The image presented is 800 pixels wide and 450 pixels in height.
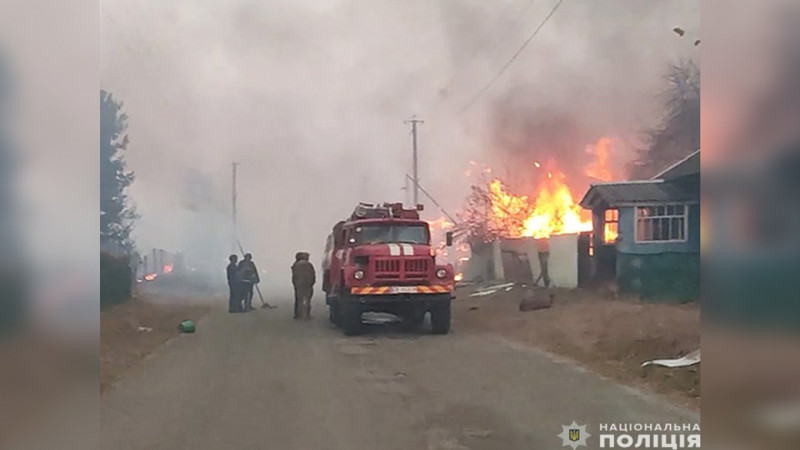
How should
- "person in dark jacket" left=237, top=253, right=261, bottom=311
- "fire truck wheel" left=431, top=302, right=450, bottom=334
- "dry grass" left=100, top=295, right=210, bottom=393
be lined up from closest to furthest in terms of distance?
"dry grass" left=100, top=295, right=210, bottom=393
"person in dark jacket" left=237, top=253, right=261, bottom=311
"fire truck wheel" left=431, top=302, right=450, bottom=334

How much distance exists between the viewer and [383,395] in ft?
9.62

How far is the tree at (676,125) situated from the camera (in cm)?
299

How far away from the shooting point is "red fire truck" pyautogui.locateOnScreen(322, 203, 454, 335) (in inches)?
118

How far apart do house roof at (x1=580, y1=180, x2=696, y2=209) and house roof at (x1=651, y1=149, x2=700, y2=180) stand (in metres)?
0.03

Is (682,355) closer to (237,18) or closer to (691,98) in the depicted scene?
(691,98)

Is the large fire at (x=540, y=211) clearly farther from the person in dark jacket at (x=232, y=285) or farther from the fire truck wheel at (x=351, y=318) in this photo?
the person in dark jacket at (x=232, y=285)

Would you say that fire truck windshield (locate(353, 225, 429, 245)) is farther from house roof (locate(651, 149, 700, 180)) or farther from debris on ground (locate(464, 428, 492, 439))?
house roof (locate(651, 149, 700, 180))

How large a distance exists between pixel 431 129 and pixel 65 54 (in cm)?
133

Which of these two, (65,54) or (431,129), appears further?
(431,129)

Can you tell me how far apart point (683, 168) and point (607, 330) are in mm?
676

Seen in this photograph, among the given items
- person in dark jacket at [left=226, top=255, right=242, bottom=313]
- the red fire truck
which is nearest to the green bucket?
person in dark jacket at [left=226, top=255, right=242, bottom=313]

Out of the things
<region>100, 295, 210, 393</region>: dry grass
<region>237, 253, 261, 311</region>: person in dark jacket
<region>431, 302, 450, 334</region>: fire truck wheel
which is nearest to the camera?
<region>100, 295, 210, 393</region>: dry grass

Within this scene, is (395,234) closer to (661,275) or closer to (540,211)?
(540,211)

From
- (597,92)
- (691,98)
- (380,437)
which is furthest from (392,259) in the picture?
(691,98)
